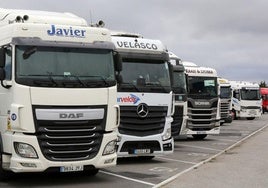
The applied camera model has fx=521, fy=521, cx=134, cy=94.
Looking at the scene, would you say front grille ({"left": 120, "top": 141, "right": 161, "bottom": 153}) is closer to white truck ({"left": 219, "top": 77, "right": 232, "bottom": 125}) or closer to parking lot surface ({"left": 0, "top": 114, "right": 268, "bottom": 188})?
parking lot surface ({"left": 0, "top": 114, "right": 268, "bottom": 188})

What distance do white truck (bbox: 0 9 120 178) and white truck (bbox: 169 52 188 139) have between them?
7508 millimetres

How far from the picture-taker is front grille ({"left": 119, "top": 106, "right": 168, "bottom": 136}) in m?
13.0

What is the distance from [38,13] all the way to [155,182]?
4409 mm

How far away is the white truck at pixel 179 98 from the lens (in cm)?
1784

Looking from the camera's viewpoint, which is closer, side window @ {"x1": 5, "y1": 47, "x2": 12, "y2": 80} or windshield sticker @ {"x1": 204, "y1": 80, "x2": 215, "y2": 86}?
side window @ {"x1": 5, "y1": 47, "x2": 12, "y2": 80}

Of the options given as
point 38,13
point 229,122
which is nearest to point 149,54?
point 38,13

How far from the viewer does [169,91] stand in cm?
1340

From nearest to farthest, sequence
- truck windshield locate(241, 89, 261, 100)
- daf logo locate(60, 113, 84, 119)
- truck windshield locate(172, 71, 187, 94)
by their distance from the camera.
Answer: daf logo locate(60, 113, 84, 119) → truck windshield locate(172, 71, 187, 94) → truck windshield locate(241, 89, 261, 100)

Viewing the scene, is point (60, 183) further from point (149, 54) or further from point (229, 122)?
point (229, 122)

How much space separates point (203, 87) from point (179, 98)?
146 inches

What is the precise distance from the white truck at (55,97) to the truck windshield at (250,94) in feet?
105

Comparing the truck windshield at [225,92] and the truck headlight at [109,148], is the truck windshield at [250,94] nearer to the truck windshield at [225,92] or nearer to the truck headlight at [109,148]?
the truck windshield at [225,92]

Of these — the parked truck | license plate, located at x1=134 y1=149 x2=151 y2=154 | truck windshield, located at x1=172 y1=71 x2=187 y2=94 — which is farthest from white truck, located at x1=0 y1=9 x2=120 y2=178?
the parked truck

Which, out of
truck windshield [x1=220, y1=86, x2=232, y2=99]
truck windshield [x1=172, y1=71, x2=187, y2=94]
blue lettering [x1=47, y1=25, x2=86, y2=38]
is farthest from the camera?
truck windshield [x1=220, y1=86, x2=232, y2=99]
